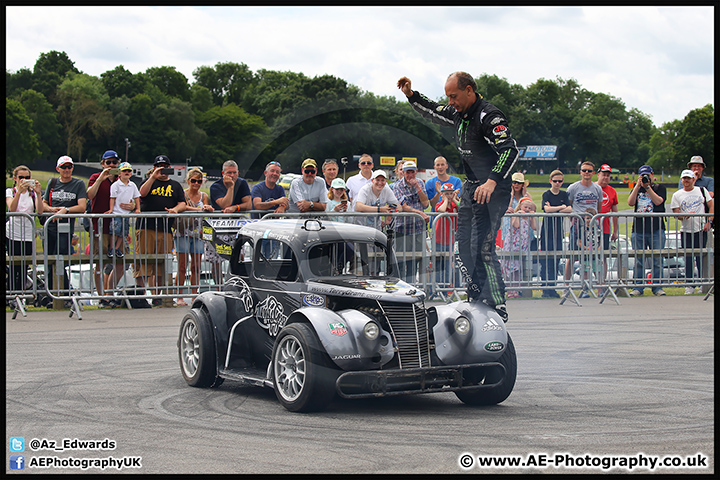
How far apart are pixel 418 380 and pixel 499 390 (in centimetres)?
76

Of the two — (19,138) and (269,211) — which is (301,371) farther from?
(19,138)

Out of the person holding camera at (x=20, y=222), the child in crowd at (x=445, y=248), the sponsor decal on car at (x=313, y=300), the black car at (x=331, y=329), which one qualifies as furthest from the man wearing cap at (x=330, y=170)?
the sponsor decal on car at (x=313, y=300)

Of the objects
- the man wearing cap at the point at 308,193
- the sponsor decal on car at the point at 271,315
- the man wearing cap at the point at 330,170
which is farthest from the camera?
the man wearing cap at the point at 330,170

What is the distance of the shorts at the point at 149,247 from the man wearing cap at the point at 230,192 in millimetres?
1128

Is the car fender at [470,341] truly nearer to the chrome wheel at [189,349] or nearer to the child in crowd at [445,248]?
the chrome wheel at [189,349]

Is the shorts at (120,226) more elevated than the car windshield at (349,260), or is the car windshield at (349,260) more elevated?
the shorts at (120,226)

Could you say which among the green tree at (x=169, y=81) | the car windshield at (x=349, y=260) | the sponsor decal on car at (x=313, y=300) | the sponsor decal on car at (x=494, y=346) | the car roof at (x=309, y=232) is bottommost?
the sponsor decal on car at (x=494, y=346)

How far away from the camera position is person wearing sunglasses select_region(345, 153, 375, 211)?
14.5 meters

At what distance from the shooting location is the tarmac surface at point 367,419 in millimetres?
5117

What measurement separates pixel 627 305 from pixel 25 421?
10.6m

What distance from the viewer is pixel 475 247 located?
24.4 ft

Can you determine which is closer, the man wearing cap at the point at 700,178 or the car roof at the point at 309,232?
the car roof at the point at 309,232

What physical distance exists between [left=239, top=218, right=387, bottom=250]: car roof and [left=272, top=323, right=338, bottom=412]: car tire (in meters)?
0.97
